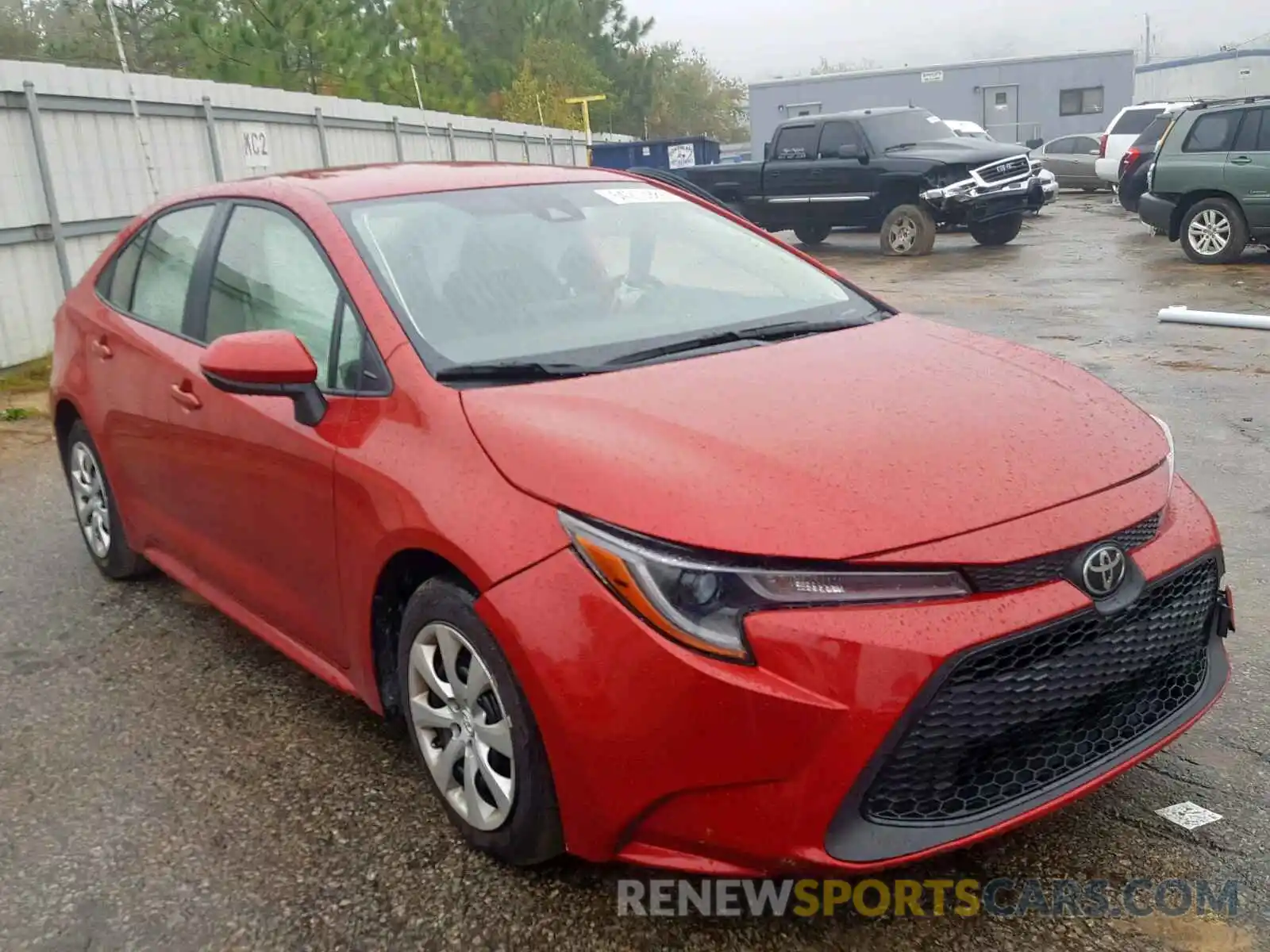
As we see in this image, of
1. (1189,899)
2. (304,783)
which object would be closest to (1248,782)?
(1189,899)

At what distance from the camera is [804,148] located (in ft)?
56.6

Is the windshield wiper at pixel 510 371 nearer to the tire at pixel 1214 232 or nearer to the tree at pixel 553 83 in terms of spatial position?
the tire at pixel 1214 232

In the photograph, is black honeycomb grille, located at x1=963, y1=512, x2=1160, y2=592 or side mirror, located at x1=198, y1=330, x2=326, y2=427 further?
side mirror, located at x1=198, y1=330, x2=326, y2=427

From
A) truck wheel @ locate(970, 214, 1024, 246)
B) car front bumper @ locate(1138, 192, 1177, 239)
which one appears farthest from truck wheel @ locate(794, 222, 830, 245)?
car front bumper @ locate(1138, 192, 1177, 239)

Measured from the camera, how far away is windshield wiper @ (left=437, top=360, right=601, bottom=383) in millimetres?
2730

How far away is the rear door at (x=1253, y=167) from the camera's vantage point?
12.6 m

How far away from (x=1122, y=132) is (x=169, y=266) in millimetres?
21738

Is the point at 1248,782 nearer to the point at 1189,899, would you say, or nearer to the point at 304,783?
the point at 1189,899

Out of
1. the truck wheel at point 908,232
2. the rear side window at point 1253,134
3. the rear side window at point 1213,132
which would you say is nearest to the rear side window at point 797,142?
the truck wheel at point 908,232

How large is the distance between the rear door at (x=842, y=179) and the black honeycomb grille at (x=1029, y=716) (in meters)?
14.9

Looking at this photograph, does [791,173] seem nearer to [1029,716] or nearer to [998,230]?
[998,230]

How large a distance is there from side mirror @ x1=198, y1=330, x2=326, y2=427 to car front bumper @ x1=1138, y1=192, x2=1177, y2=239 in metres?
13.1

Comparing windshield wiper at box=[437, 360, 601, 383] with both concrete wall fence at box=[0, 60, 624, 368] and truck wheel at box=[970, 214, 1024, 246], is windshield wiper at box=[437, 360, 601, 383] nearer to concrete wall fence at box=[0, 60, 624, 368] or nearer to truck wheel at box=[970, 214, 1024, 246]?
concrete wall fence at box=[0, 60, 624, 368]

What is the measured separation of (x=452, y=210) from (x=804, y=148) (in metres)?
14.8
